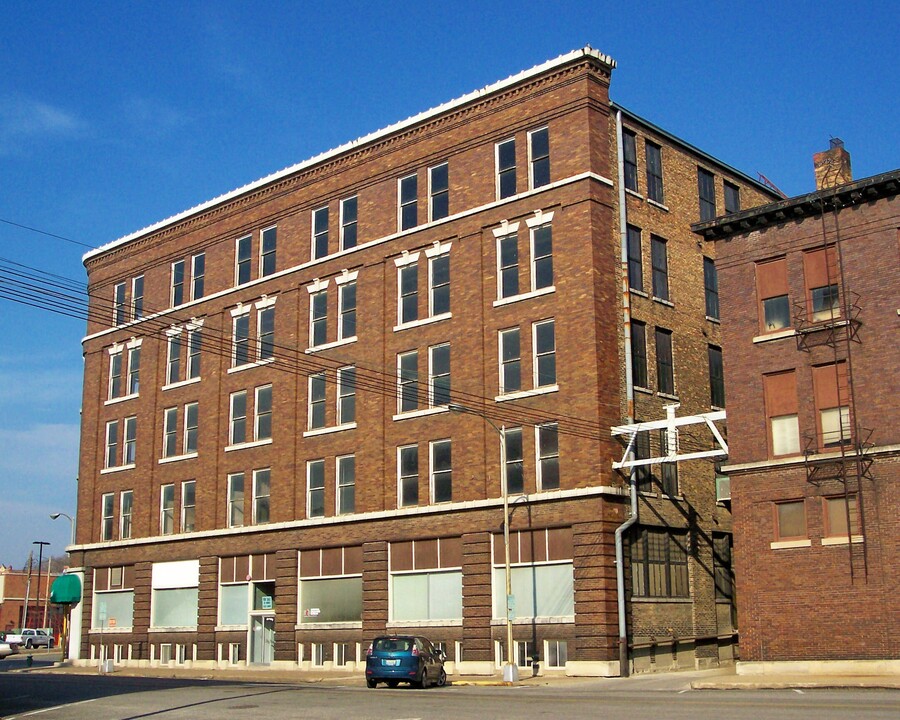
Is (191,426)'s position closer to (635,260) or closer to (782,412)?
(635,260)

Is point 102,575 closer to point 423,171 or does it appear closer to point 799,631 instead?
point 423,171

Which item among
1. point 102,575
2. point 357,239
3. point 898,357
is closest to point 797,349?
point 898,357

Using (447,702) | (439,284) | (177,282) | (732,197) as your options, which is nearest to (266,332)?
(177,282)

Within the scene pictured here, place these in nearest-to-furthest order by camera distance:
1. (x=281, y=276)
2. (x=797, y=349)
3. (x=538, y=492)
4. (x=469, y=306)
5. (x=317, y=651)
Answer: (x=797, y=349) → (x=538, y=492) → (x=469, y=306) → (x=317, y=651) → (x=281, y=276)

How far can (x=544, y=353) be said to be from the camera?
143 ft

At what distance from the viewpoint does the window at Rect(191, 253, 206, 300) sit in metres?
59.4

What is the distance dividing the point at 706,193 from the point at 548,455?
15.8 m

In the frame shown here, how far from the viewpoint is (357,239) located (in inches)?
2023

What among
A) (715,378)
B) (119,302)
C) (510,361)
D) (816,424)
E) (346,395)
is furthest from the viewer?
(119,302)

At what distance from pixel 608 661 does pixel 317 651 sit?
50.2ft

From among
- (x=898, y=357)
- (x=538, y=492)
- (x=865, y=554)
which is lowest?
(x=865, y=554)

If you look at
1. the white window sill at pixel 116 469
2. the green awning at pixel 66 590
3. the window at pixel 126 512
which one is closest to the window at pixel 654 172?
the white window sill at pixel 116 469

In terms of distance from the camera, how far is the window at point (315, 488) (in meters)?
50.8

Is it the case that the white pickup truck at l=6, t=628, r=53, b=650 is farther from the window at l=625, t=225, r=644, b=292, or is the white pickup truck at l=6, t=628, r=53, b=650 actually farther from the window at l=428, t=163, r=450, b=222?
the window at l=625, t=225, r=644, b=292
